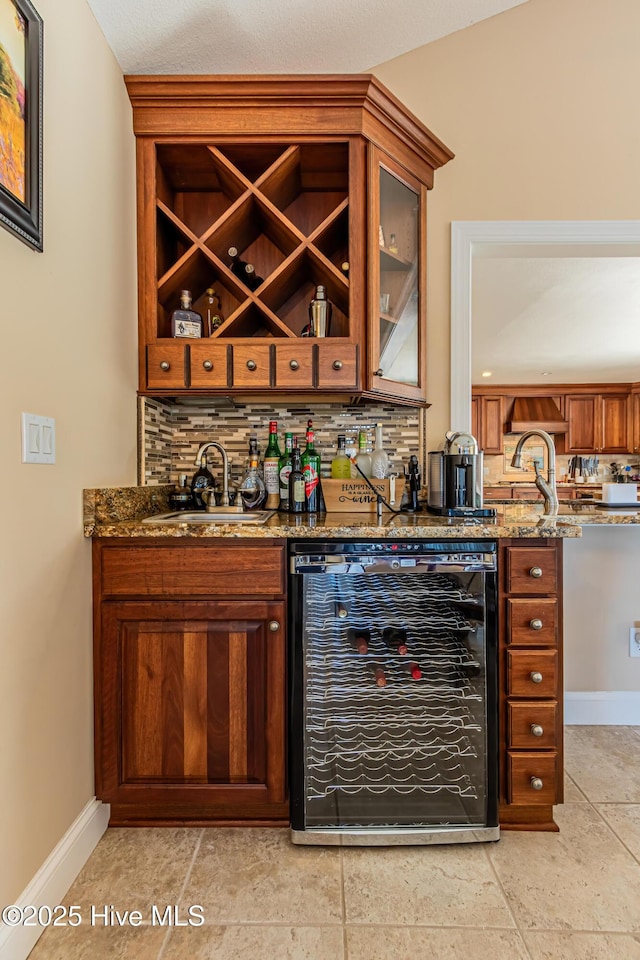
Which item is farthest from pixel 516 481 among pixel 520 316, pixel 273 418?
pixel 273 418

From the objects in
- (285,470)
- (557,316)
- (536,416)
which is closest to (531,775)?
(285,470)

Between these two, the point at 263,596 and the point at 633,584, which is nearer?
the point at 263,596

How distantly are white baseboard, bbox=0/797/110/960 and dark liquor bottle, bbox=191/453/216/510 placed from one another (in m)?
1.03

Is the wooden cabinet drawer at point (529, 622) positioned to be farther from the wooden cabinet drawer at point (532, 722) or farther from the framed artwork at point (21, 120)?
the framed artwork at point (21, 120)

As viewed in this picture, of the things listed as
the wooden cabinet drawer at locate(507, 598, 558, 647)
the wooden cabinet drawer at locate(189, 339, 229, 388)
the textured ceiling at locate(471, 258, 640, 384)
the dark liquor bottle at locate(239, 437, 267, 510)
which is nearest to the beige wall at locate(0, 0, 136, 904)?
the wooden cabinet drawer at locate(189, 339, 229, 388)

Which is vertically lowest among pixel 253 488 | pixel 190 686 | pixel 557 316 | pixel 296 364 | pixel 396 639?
pixel 190 686

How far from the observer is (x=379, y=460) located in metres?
1.96

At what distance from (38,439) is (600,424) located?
7553 mm

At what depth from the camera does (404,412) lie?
6.70 ft

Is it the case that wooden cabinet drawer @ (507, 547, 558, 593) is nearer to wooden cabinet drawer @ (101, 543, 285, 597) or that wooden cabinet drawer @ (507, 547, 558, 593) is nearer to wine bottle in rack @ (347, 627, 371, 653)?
wine bottle in rack @ (347, 627, 371, 653)

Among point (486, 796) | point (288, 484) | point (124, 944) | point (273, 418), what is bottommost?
point (124, 944)

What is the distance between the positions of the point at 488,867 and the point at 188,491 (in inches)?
62.4

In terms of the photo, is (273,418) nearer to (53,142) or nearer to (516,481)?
(53,142)

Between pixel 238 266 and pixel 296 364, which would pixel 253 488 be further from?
pixel 238 266
